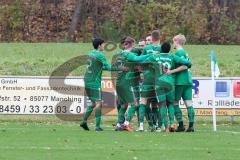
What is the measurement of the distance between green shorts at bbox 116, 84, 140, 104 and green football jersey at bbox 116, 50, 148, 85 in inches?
5.6

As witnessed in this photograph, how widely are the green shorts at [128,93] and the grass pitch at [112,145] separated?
2.97 feet

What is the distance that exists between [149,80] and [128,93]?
709 millimetres

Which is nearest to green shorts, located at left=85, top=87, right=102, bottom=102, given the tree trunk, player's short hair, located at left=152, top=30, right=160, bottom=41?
player's short hair, located at left=152, top=30, right=160, bottom=41

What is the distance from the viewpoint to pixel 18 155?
14234mm

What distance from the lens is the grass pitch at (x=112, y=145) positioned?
14373 mm

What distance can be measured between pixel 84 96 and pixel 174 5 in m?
24.3

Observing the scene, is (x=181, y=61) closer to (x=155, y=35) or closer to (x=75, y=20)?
(x=155, y=35)

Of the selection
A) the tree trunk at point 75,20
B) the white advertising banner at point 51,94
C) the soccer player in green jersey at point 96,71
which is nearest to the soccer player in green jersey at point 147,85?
the soccer player in green jersey at point 96,71

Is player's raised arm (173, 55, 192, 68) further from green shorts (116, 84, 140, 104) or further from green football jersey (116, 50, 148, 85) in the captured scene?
green shorts (116, 84, 140, 104)

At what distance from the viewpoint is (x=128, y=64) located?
2003 centimetres

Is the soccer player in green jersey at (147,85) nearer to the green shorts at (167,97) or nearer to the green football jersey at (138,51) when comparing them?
the green shorts at (167,97)

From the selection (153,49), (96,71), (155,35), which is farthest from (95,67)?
(155,35)

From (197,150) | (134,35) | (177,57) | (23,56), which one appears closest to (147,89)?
(177,57)

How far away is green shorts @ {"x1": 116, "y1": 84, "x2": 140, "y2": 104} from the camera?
20188mm
